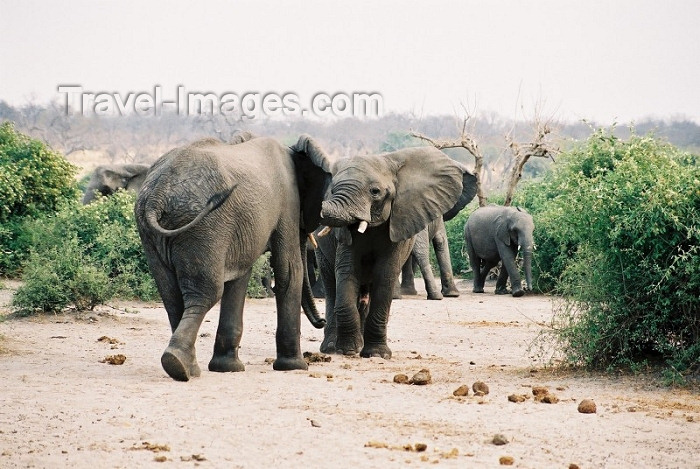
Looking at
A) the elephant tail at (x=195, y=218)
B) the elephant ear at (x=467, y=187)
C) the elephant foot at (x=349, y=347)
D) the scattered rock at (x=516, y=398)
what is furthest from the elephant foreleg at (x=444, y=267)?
the scattered rock at (x=516, y=398)

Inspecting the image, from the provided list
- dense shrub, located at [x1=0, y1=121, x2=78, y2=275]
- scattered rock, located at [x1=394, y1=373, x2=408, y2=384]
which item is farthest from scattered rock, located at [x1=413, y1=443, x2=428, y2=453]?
dense shrub, located at [x1=0, y1=121, x2=78, y2=275]

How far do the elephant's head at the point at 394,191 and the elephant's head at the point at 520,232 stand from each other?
8795 mm

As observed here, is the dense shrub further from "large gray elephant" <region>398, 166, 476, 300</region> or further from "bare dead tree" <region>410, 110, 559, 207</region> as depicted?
"bare dead tree" <region>410, 110, 559, 207</region>

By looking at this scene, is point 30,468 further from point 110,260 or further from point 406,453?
point 110,260

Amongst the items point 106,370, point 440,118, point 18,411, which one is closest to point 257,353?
point 106,370

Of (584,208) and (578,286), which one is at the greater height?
(584,208)

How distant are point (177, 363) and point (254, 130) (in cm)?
8175

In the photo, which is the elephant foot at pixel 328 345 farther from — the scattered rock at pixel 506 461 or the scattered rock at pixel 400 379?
the scattered rock at pixel 506 461

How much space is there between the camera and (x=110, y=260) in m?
14.7

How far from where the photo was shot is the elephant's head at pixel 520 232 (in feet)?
62.2

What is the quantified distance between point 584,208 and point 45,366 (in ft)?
13.7

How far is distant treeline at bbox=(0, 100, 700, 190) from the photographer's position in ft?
249

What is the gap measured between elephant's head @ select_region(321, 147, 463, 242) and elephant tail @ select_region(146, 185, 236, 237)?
3.84 ft

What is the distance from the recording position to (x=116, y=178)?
72.4ft
